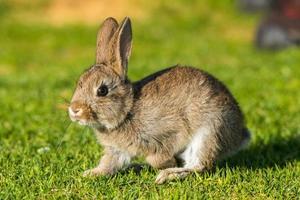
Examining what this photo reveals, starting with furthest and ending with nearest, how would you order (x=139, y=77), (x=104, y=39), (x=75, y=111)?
(x=139, y=77) < (x=104, y=39) < (x=75, y=111)

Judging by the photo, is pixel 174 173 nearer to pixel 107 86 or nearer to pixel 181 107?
pixel 181 107

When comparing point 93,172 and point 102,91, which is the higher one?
point 102,91

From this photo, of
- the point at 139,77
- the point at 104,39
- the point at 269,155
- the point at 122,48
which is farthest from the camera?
the point at 139,77

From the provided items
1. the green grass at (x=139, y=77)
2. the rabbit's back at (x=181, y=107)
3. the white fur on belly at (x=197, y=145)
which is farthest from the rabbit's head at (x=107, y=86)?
the white fur on belly at (x=197, y=145)

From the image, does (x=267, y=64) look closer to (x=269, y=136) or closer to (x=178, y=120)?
(x=269, y=136)

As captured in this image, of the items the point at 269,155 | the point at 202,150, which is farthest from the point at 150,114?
the point at 269,155

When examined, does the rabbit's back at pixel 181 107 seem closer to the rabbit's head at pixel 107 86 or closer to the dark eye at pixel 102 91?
the rabbit's head at pixel 107 86
